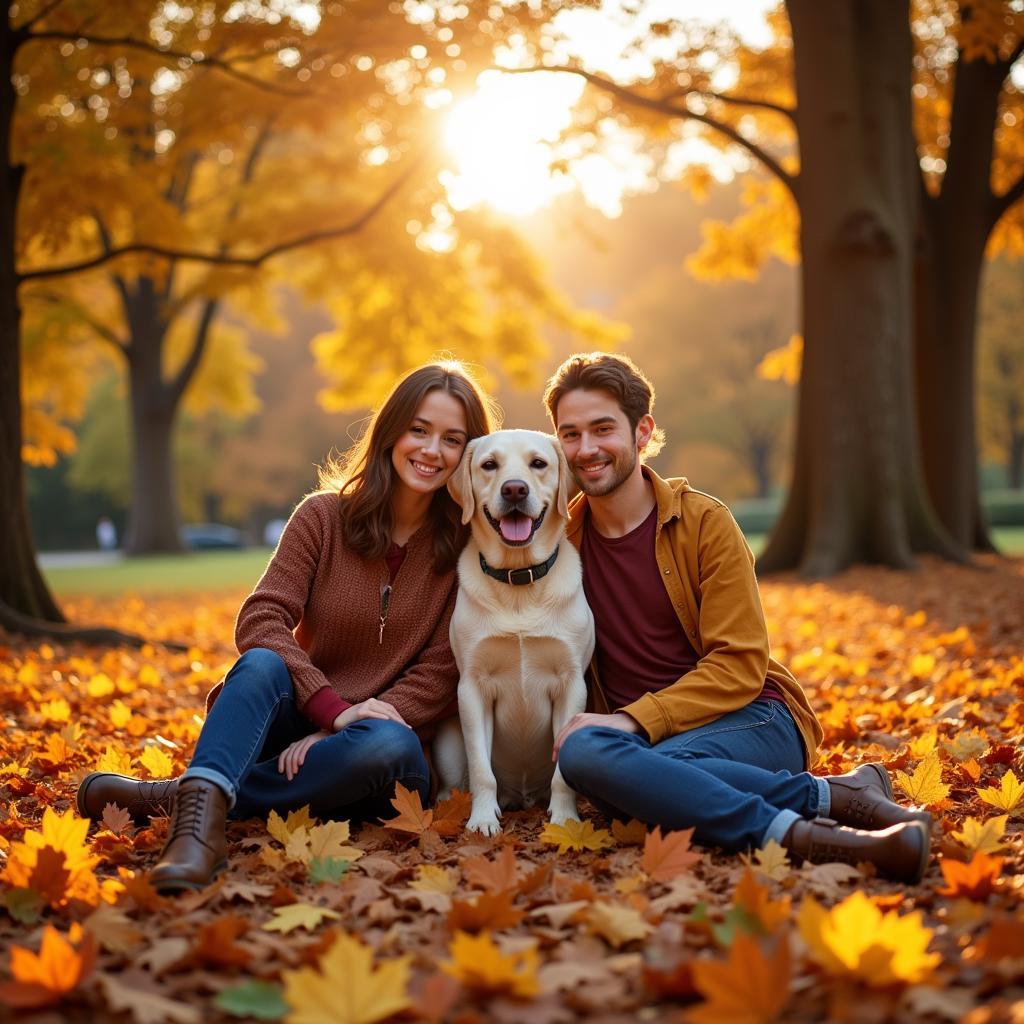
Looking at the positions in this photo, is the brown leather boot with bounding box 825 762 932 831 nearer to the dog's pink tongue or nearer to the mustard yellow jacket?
the mustard yellow jacket

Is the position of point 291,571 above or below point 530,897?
above

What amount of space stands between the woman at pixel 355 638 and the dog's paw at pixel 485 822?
23cm

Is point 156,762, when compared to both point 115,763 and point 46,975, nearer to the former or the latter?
point 115,763

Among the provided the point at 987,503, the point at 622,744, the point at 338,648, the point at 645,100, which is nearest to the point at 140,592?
the point at 645,100

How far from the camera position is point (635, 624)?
3680mm

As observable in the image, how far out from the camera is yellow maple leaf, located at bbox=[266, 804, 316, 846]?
320cm

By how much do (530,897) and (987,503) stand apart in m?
30.2

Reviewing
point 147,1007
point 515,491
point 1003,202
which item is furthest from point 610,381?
point 1003,202

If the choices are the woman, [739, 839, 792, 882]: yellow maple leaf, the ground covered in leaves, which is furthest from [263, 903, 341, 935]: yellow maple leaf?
[739, 839, 792, 882]: yellow maple leaf

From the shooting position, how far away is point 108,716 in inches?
196

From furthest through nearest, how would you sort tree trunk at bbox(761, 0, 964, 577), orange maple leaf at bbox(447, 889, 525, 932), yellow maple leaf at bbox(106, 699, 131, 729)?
tree trunk at bbox(761, 0, 964, 577) → yellow maple leaf at bbox(106, 699, 131, 729) → orange maple leaf at bbox(447, 889, 525, 932)

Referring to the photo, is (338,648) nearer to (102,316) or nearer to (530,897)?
(530,897)

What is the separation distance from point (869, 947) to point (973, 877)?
2.06 ft

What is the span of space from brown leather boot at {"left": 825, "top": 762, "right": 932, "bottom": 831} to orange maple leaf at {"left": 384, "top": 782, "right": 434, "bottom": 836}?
1214 millimetres
